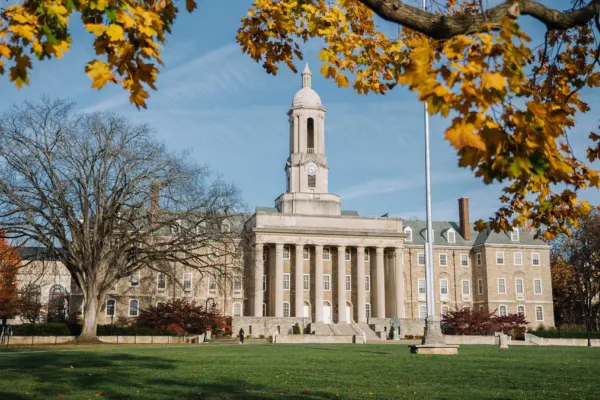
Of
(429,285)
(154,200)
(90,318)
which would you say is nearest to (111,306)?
(90,318)

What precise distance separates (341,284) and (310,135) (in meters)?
20.3

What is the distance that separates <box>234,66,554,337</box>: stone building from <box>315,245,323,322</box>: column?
12 cm

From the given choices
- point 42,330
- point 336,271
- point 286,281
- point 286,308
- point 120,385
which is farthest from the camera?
point 336,271

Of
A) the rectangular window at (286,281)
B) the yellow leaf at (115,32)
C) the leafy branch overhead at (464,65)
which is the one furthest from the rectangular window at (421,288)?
the yellow leaf at (115,32)

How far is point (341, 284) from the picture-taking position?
71.9m

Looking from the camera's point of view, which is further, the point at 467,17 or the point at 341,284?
the point at 341,284

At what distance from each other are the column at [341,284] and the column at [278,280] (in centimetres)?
663

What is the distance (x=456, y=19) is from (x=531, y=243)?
3182 inches

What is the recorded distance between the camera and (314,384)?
549 inches

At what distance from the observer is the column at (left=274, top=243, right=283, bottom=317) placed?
2751 inches

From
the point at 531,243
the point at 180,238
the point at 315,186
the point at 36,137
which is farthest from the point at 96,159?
the point at 531,243

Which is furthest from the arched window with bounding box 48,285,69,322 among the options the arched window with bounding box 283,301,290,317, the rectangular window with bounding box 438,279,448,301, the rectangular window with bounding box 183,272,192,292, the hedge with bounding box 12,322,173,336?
the rectangular window with bounding box 438,279,448,301

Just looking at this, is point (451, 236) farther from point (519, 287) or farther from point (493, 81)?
point (493, 81)

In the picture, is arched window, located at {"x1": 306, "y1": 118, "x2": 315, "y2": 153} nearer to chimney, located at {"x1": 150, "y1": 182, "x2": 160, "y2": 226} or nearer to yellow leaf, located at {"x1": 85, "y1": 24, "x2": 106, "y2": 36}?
chimney, located at {"x1": 150, "y1": 182, "x2": 160, "y2": 226}
